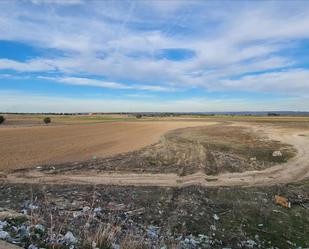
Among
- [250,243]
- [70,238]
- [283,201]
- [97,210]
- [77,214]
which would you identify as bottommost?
[250,243]

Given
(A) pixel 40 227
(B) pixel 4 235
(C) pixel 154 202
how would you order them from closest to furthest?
1. (B) pixel 4 235
2. (A) pixel 40 227
3. (C) pixel 154 202

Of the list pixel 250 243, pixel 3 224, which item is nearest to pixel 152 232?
pixel 250 243

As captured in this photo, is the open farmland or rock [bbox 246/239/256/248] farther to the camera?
rock [bbox 246/239/256/248]

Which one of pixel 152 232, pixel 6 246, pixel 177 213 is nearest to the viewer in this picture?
pixel 6 246

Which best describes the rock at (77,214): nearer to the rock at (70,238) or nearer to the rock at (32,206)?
the rock at (32,206)

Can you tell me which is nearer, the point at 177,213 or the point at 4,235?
the point at 4,235

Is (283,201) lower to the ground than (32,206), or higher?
lower

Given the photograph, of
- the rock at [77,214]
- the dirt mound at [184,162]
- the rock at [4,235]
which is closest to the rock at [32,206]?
the rock at [77,214]

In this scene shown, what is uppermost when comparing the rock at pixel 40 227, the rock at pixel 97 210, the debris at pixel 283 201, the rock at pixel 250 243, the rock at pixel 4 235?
the rock at pixel 4 235

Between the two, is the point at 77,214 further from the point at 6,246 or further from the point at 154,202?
the point at 6,246

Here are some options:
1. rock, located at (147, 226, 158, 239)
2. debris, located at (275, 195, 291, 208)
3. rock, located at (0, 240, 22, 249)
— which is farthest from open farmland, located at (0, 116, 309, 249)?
rock, located at (0, 240, 22, 249)

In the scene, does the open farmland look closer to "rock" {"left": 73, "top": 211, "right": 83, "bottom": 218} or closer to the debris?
"rock" {"left": 73, "top": 211, "right": 83, "bottom": 218}

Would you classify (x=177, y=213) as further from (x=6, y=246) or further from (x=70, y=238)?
(x=6, y=246)

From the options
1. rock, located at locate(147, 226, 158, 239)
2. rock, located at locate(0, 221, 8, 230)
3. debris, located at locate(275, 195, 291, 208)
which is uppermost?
rock, located at locate(0, 221, 8, 230)
